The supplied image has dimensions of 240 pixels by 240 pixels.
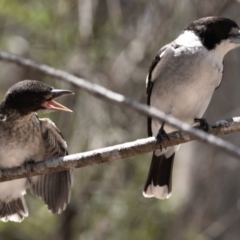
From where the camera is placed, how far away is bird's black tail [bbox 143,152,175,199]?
5.05 meters

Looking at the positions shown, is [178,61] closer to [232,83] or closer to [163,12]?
[163,12]

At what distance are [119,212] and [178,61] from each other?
1.81 metres

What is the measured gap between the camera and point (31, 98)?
4359mm

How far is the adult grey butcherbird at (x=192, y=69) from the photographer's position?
14.5ft

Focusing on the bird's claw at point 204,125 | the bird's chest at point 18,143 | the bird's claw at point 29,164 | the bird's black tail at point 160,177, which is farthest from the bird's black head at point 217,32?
the bird's claw at point 29,164

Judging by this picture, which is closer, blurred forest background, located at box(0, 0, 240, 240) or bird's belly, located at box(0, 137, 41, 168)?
bird's belly, located at box(0, 137, 41, 168)

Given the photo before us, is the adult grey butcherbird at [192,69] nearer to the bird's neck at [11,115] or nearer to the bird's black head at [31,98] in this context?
the bird's black head at [31,98]

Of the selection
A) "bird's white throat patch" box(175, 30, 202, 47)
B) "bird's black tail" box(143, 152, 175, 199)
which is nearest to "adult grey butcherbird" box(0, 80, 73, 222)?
"bird's black tail" box(143, 152, 175, 199)

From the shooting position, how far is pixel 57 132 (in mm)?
4598

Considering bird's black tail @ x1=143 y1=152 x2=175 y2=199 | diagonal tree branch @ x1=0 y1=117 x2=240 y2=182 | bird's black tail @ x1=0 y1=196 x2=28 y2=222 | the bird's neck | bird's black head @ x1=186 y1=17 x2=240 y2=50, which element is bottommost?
diagonal tree branch @ x1=0 y1=117 x2=240 y2=182

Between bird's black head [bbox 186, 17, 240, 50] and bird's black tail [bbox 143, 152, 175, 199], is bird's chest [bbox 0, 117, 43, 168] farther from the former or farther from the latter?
bird's black head [bbox 186, 17, 240, 50]

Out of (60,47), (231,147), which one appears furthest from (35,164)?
(231,147)

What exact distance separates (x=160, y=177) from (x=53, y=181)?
78 cm

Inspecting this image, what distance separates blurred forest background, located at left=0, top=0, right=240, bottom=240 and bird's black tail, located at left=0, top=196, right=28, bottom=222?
2.34ft
